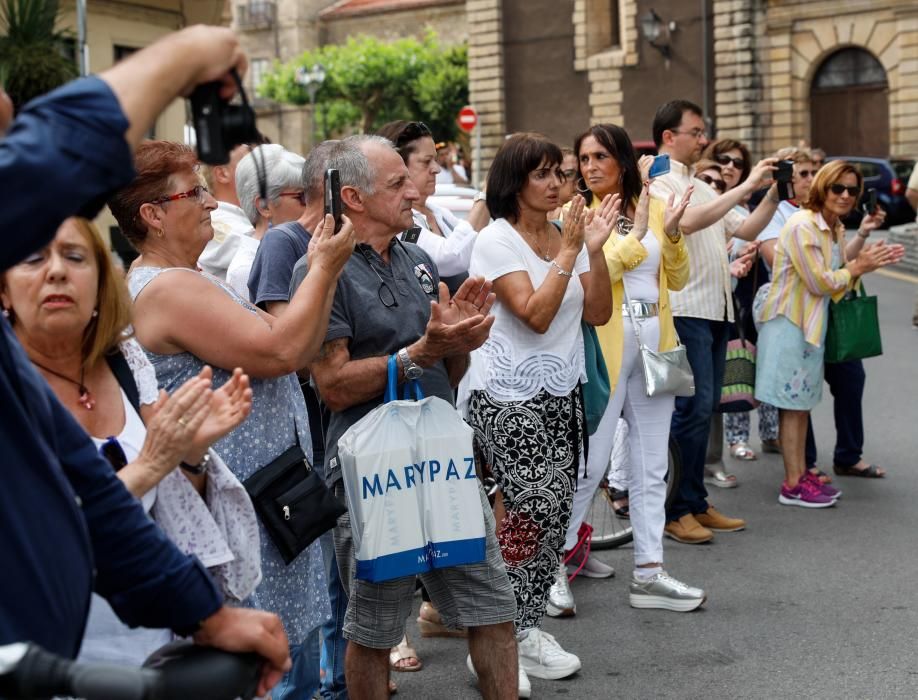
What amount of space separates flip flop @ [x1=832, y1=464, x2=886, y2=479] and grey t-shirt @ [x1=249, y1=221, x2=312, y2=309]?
17.3 ft

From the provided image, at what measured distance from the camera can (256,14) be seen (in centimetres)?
6769

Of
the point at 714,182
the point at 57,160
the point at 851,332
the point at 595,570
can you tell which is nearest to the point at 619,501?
the point at 595,570

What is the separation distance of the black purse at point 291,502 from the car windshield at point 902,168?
3095 cm

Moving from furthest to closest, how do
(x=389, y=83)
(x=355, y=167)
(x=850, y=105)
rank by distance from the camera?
(x=389, y=83)
(x=850, y=105)
(x=355, y=167)

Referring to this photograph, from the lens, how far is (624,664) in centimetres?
550

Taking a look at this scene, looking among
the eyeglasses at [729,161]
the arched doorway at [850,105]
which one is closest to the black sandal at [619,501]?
the eyeglasses at [729,161]

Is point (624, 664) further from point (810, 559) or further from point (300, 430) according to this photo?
point (300, 430)

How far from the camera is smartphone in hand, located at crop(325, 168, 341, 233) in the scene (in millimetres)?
3726

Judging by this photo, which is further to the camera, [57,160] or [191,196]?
[191,196]

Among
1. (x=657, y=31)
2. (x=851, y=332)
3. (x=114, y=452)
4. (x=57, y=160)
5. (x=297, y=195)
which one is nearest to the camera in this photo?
(x=57, y=160)

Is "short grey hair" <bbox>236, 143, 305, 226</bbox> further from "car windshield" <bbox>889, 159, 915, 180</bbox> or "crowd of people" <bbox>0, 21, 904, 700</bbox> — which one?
"car windshield" <bbox>889, 159, 915, 180</bbox>

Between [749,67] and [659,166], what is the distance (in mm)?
36359

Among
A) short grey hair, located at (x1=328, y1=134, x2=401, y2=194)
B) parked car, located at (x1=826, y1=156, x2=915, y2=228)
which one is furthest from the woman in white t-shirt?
parked car, located at (x1=826, y1=156, x2=915, y2=228)

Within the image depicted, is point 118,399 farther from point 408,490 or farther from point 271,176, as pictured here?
point 271,176
